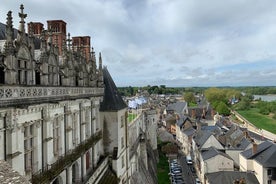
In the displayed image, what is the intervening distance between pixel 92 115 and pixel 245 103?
15365 cm

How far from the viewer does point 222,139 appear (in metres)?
58.3

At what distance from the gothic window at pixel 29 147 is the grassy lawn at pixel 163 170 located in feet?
120

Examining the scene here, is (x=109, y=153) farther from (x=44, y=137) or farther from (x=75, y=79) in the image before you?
(x=44, y=137)

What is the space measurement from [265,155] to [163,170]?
19983 mm

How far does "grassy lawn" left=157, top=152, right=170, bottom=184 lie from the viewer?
156 ft

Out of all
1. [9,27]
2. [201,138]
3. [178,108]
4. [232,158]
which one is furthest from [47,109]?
[178,108]

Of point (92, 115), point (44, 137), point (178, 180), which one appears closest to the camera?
point (44, 137)

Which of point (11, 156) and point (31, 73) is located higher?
point (31, 73)

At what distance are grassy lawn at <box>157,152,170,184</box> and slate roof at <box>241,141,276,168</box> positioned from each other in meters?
13.0

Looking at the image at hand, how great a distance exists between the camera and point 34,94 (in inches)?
482

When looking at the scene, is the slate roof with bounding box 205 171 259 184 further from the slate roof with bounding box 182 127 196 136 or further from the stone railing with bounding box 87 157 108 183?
the slate roof with bounding box 182 127 196 136

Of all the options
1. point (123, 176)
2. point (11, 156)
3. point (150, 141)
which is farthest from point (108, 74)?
point (150, 141)

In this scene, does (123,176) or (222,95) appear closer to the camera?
(123,176)

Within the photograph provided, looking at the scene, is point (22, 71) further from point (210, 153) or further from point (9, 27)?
point (210, 153)
